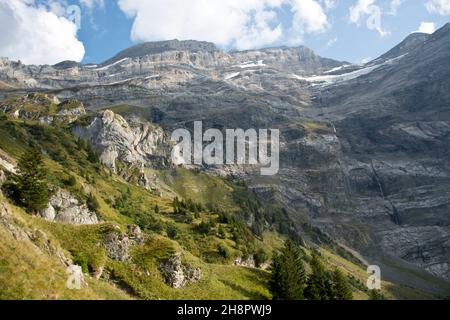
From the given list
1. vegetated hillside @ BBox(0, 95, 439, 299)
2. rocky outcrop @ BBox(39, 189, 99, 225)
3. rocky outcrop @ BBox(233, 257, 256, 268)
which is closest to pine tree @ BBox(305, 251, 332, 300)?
vegetated hillside @ BBox(0, 95, 439, 299)

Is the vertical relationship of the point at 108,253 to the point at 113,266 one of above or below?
above

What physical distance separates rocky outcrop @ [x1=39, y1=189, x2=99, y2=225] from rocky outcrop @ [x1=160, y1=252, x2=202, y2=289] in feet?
106

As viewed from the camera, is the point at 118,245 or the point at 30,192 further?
the point at 30,192

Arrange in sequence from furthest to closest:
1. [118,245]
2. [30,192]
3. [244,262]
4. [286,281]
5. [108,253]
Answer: [244,262] < [286,281] < [30,192] < [118,245] < [108,253]

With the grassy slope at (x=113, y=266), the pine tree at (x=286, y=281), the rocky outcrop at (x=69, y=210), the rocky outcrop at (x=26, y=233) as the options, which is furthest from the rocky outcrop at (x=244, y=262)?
the rocky outcrop at (x=26, y=233)

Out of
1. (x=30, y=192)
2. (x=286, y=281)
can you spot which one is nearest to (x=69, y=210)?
(x=30, y=192)

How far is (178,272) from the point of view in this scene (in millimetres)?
53469

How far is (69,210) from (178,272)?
1607 inches

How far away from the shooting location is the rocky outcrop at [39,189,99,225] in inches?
3189

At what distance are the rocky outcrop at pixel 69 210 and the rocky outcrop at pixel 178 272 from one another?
106 feet

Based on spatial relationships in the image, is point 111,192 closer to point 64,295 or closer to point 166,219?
point 166,219

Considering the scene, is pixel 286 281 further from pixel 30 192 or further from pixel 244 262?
pixel 30 192

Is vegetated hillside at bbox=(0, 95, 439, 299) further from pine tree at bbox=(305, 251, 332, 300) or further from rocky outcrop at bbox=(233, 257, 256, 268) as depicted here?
pine tree at bbox=(305, 251, 332, 300)

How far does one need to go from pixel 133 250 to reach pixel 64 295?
21.7 meters
